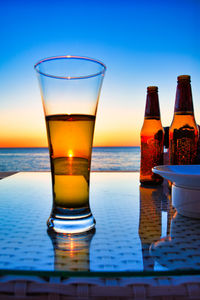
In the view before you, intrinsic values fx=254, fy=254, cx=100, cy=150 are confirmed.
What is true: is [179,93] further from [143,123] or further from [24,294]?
[24,294]

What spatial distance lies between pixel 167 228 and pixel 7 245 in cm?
32

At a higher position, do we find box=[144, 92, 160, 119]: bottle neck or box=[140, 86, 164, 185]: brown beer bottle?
box=[144, 92, 160, 119]: bottle neck

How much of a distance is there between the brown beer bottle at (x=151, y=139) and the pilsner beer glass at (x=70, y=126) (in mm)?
586

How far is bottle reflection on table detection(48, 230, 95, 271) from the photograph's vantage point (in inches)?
14.2

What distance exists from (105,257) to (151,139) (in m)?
0.76

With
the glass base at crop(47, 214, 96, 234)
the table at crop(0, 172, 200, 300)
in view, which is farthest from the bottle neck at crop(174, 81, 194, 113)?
the glass base at crop(47, 214, 96, 234)

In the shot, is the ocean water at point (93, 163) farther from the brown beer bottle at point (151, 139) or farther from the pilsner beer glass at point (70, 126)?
the pilsner beer glass at point (70, 126)

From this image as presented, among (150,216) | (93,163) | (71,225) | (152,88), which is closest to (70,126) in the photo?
(71,225)

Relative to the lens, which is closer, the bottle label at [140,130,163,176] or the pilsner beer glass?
the pilsner beer glass

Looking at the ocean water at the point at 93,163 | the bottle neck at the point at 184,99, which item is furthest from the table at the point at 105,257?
the ocean water at the point at 93,163

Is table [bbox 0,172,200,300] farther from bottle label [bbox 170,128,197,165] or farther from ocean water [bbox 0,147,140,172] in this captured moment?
ocean water [bbox 0,147,140,172]

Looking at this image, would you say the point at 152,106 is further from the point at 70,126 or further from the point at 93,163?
the point at 93,163

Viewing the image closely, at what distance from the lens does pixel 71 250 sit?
42 centimetres

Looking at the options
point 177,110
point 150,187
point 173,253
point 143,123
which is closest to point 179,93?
point 177,110
